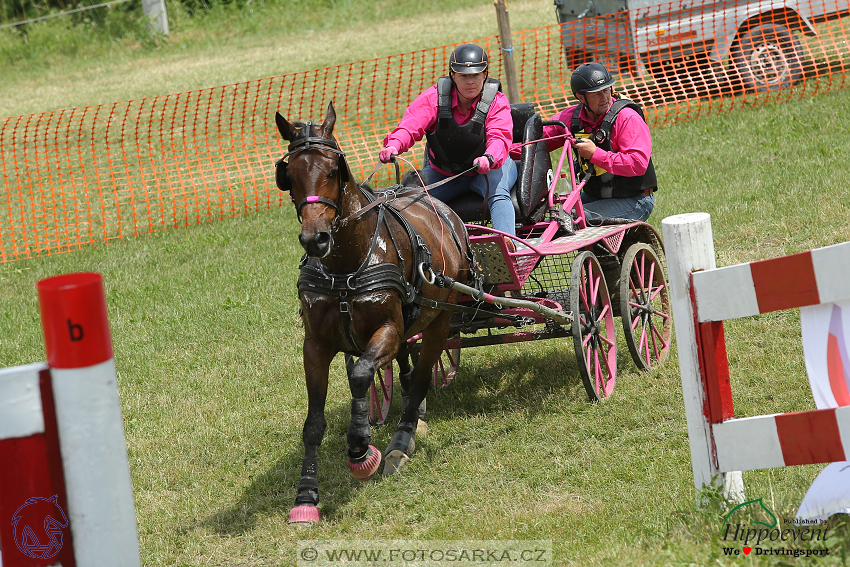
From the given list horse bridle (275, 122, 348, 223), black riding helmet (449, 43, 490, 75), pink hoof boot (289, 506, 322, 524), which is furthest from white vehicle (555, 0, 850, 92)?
pink hoof boot (289, 506, 322, 524)

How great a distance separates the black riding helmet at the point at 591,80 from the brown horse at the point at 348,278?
2073mm

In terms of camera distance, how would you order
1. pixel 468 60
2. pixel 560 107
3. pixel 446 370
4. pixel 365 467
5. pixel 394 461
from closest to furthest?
1. pixel 365 467
2. pixel 394 461
3. pixel 468 60
4. pixel 446 370
5. pixel 560 107

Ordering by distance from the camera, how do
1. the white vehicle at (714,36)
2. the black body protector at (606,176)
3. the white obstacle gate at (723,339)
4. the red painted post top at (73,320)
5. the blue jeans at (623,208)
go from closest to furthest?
the red painted post top at (73,320), the white obstacle gate at (723,339), the black body protector at (606,176), the blue jeans at (623,208), the white vehicle at (714,36)

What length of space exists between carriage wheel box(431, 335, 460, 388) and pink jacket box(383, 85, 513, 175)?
5.16 feet

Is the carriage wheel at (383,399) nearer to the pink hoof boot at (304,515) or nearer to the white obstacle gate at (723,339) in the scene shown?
the pink hoof boot at (304,515)

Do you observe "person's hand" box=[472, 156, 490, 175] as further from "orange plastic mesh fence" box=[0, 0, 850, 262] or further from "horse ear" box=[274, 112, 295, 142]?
"orange plastic mesh fence" box=[0, 0, 850, 262]

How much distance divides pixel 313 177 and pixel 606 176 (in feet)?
10.8

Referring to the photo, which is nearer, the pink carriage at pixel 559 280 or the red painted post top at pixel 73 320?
the red painted post top at pixel 73 320

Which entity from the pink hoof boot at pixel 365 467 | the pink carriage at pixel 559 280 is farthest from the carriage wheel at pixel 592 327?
the pink hoof boot at pixel 365 467

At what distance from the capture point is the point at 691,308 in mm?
3014

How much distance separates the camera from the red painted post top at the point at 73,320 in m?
1.92

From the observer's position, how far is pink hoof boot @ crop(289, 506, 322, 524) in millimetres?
4488

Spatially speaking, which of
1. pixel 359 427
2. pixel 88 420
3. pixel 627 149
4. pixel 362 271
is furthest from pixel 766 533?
pixel 627 149

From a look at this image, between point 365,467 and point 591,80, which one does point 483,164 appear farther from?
point 365,467
